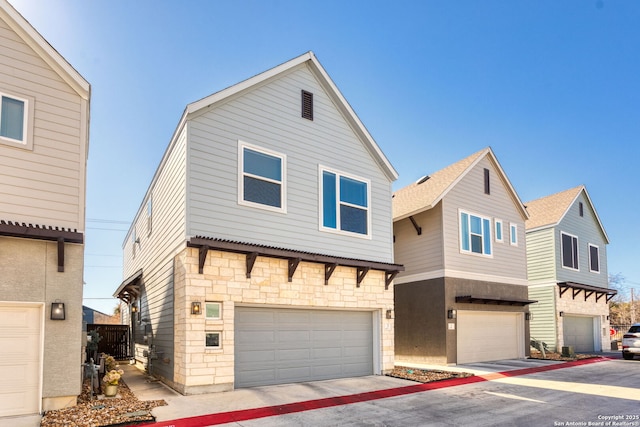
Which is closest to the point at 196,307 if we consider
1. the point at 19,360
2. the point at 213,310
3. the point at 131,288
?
the point at 213,310

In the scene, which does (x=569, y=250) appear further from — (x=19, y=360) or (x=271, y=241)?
(x=19, y=360)

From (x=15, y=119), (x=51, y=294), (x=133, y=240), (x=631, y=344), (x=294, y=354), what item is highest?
(x=15, y=119)

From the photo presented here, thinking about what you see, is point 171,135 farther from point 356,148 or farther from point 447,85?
point 447,85

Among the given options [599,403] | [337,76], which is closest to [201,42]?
[337,76]

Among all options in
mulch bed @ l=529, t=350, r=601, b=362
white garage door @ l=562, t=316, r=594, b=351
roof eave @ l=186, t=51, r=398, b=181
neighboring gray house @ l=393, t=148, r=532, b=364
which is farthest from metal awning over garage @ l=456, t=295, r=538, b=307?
white garage door @ l=562, t=316, r=594, b=351

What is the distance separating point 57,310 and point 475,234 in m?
14.1

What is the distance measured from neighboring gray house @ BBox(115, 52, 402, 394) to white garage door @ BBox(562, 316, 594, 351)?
44.1 ft

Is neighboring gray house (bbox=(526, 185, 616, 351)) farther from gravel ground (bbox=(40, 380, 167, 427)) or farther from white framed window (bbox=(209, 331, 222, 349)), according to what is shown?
gravel ground (bbox=(40, 380, 167, 427))

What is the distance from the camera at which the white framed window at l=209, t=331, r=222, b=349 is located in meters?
9.63

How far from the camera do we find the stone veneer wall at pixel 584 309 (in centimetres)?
2106

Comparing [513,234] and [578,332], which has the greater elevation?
[513,234]

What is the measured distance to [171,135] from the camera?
37.8ft

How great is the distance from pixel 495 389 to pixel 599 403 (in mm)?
2311

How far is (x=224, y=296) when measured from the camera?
10008mm
